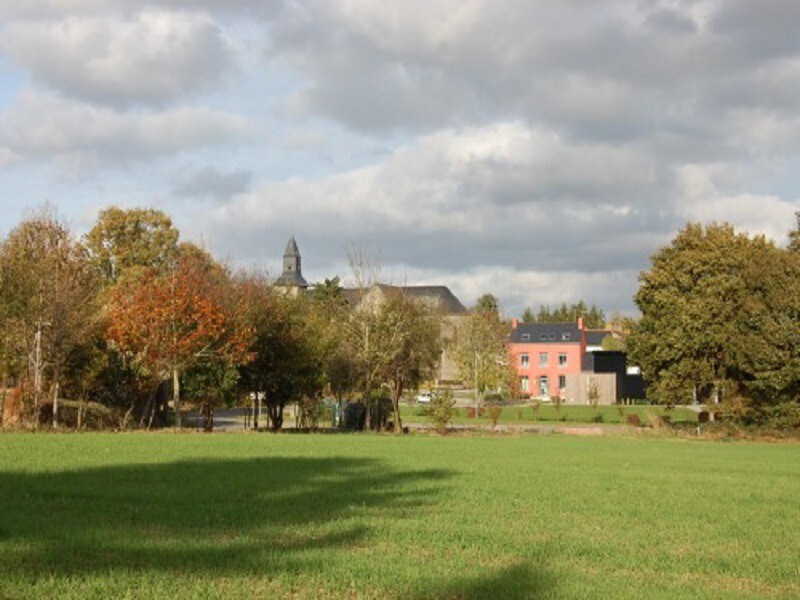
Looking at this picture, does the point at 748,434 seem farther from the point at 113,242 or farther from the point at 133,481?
the point at 113,242

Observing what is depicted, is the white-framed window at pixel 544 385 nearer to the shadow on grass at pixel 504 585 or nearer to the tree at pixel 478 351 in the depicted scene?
the tree at pixel 478 351

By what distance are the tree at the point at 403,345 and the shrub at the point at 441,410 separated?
3.44 m

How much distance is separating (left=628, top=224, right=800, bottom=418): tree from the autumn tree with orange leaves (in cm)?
2140

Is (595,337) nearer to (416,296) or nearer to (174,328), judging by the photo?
(416,296)

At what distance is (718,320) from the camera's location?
1927 inches

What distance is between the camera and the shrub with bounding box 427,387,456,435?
4747cm

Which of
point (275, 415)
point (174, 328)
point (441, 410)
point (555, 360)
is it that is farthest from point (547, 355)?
point (174, 328)

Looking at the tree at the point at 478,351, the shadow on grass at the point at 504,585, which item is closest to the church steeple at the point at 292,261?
the tree at the point at 478,351

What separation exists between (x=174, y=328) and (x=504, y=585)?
114 ft

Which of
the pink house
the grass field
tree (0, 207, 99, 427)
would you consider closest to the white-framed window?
the pink house

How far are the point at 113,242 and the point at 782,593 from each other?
229 ft

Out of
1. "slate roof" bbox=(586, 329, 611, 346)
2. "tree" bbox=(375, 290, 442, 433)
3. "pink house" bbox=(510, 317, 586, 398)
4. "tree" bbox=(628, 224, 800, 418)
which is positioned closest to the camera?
"tree" bbox=(628, 224, 800, 418)

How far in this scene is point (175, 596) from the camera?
8.62 m

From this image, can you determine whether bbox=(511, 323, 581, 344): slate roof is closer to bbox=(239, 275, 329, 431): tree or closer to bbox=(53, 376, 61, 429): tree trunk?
bbox=(239, 275, 329, 431): tree
